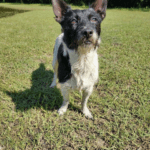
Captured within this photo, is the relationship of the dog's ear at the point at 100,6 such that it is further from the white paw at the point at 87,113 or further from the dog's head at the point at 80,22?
the white paw at the point at 87,113

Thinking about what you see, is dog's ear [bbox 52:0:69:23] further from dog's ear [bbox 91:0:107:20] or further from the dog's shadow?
the dog's shadow

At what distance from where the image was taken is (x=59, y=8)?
1753 mm

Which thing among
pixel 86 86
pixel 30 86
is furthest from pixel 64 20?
pixel 30 86

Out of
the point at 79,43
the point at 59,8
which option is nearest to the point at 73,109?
the point at 79,43

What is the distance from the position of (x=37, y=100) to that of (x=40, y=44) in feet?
11.6

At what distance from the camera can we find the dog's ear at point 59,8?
5.54 ft

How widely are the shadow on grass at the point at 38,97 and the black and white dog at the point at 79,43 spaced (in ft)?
2.48

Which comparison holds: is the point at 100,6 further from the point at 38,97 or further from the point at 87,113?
the point at 38,97

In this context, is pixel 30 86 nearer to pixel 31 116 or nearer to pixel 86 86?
pixel 31 116

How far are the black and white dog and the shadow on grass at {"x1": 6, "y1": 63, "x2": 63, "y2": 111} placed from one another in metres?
0.76

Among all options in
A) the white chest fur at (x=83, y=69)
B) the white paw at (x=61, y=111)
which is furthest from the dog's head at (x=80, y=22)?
the white paw at (x=61, y=111)

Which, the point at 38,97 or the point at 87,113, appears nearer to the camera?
the point at 87,113

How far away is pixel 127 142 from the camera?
191cm

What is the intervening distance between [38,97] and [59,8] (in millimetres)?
1890
